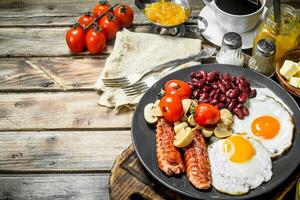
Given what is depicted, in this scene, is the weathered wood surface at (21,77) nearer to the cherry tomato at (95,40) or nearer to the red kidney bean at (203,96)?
the cherry tomato at (95,40)

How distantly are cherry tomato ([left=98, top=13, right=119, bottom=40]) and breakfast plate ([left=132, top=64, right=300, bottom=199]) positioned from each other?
62 centimetres

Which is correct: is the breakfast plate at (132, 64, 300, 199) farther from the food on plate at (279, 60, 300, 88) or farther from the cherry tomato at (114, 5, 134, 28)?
the cherry tomato at (114, 5, 134, 28)

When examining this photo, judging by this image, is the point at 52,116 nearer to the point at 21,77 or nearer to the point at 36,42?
the point at 21,77

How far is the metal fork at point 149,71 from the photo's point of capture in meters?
2.40

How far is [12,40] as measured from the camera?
2824 millimetres

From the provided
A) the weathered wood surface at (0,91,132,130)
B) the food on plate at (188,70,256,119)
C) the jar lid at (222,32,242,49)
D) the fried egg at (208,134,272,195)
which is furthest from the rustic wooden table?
the jar lid at (222,32,242,49)

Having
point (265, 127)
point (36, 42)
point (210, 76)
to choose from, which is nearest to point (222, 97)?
point (210, 76)

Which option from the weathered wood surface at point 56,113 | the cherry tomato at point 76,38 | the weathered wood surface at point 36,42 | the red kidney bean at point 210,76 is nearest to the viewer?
the red kidney bean at point 210,76

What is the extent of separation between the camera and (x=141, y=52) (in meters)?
2.59

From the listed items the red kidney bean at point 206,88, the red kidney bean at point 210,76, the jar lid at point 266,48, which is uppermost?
the jar lid at point 266,48

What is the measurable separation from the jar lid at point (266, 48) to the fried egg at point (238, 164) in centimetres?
52

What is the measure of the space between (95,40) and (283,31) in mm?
1096

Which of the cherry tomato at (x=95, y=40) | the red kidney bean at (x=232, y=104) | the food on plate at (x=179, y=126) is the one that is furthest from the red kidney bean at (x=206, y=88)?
the cherry tomato at (x=95, y=40)

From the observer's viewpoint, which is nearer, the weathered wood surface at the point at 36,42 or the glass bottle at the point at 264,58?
the glass bottle at the point at 264,58
